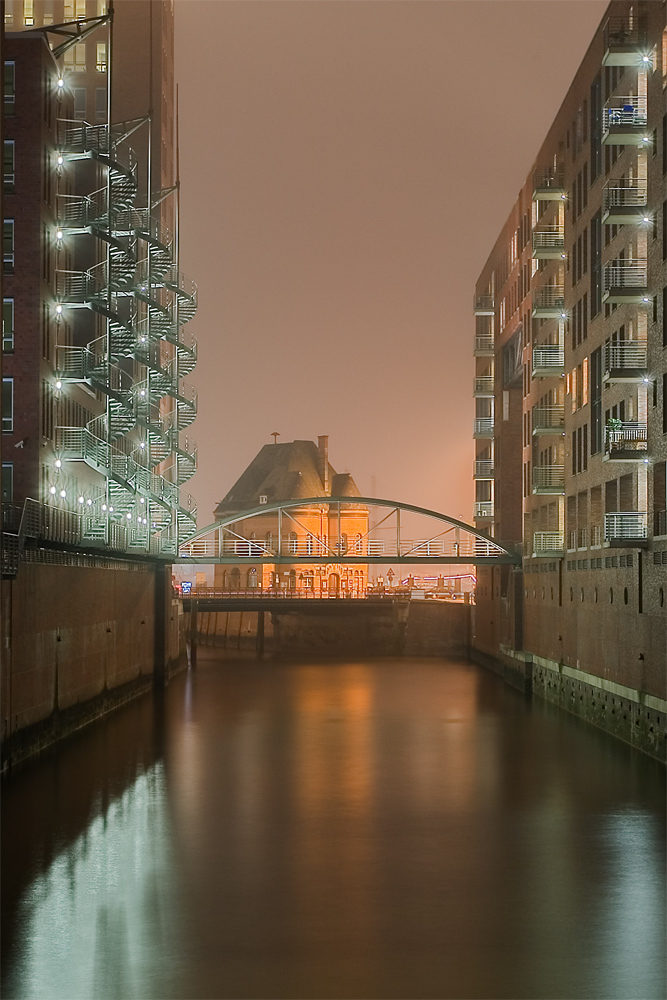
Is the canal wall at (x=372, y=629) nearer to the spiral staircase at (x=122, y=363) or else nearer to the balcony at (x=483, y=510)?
the balcony at (x=483, y=510)

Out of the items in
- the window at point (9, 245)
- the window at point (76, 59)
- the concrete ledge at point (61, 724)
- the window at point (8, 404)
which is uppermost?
the window at point (76, 59)

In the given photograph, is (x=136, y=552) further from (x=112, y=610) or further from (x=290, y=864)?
(x=290, y=864)

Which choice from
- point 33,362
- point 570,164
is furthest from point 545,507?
point 33,362

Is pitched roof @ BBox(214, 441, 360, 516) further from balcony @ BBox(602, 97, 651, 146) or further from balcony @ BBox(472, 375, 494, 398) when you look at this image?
balcony @ BBox(602, 97, 651, 146)

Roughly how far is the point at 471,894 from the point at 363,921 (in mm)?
2142

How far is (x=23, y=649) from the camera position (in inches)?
→ 1085

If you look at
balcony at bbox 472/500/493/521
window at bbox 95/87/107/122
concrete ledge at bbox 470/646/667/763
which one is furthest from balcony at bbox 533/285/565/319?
window at bbox 95/87/107/122

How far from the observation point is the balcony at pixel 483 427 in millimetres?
68756

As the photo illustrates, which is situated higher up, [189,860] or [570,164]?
[570,164]

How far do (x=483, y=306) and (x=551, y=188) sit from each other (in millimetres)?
23759

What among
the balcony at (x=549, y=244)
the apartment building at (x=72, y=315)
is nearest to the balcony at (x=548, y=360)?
the balcony at (x=549, y=244)

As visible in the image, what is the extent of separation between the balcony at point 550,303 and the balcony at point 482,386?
2233cm

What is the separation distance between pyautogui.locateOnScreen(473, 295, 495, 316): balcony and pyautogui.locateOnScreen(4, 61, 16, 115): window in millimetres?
35085

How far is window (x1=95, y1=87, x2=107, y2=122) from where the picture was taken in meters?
70.6
